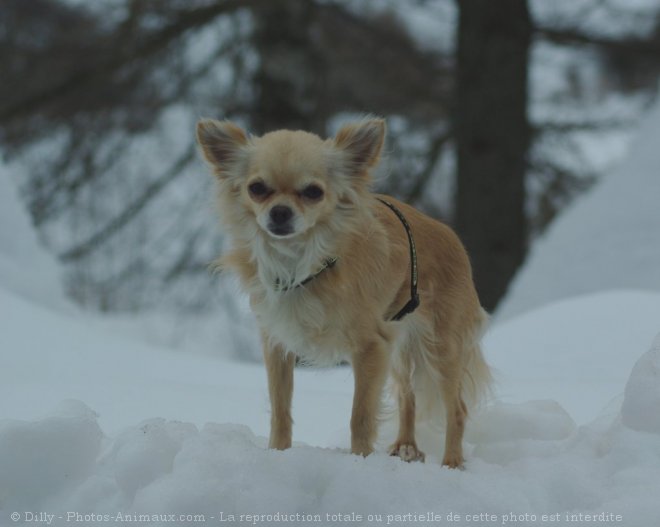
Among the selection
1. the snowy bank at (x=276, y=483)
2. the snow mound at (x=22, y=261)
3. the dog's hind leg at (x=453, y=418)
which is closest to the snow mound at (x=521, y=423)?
the dog's hind leg at (x=453, y=418)

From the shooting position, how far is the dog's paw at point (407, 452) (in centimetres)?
303

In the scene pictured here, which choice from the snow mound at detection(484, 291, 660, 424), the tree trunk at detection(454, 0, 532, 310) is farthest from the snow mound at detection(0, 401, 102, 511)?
the tree trunk at detection(454, 0, 532, 310)

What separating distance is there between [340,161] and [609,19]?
598 cm

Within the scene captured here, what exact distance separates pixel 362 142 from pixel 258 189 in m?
0.44

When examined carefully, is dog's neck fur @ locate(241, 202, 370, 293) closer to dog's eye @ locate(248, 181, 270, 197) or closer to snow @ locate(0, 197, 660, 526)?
dog's eye @ locate(248, 181, 270, 197)

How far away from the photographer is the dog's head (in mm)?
2525

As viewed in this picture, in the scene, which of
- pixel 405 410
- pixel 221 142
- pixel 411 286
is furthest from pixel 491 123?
pixel 221 142

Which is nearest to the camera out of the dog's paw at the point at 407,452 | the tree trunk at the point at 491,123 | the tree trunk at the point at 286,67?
the dog's paw at the point at 407,452

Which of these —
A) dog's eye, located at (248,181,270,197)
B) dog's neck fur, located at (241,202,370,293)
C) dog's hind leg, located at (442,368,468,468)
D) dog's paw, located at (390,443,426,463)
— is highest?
dog's eye, located at (248,181,270,197)

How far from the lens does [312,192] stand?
2564 millimetres

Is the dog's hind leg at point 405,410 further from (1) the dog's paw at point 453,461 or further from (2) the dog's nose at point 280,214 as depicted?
(2) the dog's nose at point 280,214

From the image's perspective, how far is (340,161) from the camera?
8.92ft

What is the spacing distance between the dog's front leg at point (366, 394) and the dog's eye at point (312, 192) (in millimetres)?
512

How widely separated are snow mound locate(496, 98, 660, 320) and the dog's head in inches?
168
